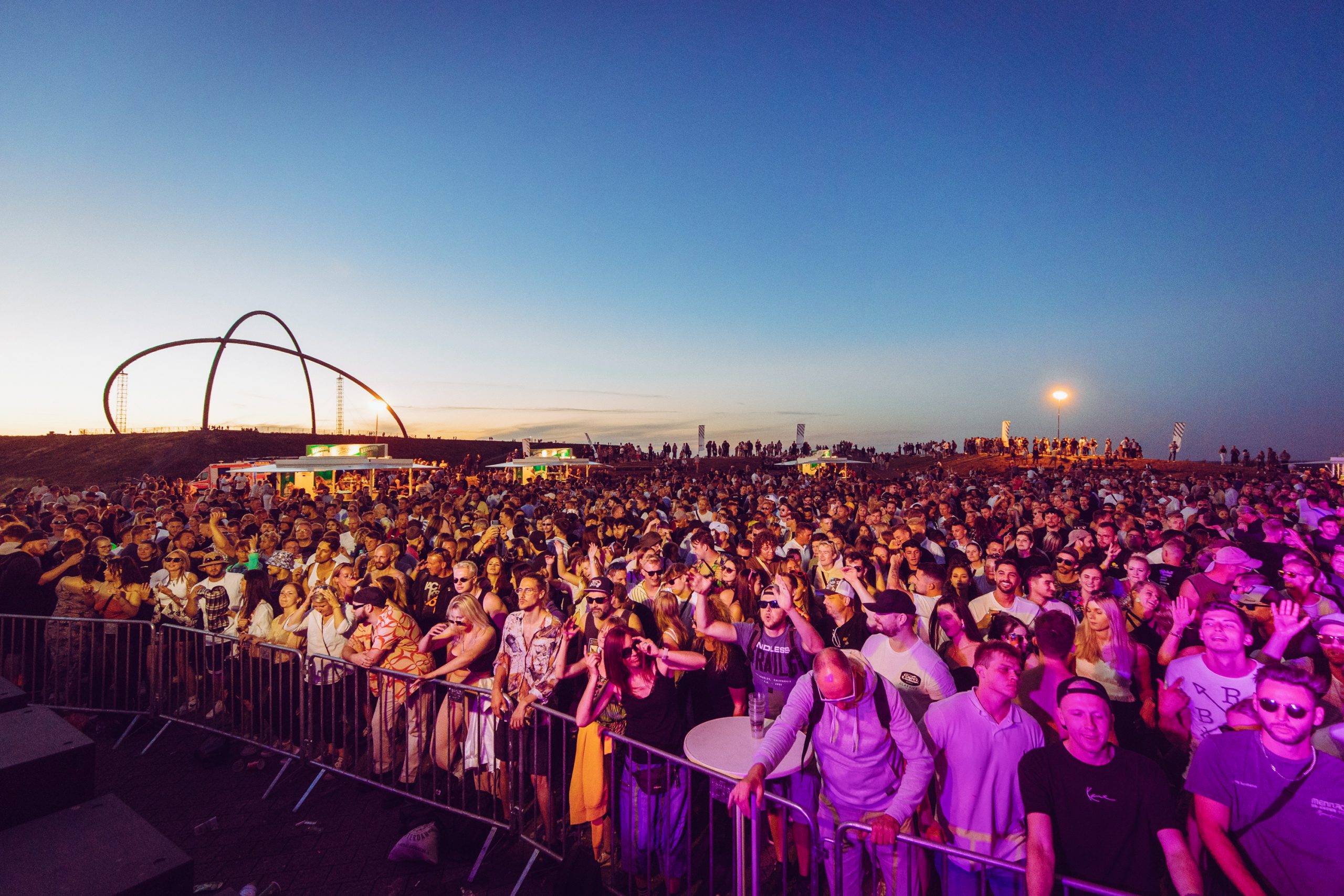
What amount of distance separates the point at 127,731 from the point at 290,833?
276 centimetres

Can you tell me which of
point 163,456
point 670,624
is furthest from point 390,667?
point 163,456

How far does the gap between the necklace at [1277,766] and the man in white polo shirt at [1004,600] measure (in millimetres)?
2230

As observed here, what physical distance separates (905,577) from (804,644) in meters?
2.85

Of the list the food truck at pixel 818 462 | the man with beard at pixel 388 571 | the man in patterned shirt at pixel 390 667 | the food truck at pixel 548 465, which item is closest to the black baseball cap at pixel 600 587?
the man in patterned shirt at pixel 390 667

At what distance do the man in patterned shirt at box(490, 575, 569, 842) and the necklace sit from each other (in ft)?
10.9

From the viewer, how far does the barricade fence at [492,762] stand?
297cm

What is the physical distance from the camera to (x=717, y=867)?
150 inches

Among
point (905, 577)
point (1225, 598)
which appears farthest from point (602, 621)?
point (1225, 598)

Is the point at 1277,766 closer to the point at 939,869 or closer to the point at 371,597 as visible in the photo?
the point at 939,869

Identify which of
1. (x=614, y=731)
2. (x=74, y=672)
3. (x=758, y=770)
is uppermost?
(x=758, y=770)

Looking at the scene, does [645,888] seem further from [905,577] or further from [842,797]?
[905,577]

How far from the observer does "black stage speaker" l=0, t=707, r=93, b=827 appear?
2104 mm

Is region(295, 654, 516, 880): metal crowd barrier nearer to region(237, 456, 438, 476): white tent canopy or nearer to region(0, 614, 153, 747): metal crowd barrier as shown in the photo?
region(0, 614, 153, 747): metal crowd barrier

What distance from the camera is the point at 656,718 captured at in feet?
11.8
